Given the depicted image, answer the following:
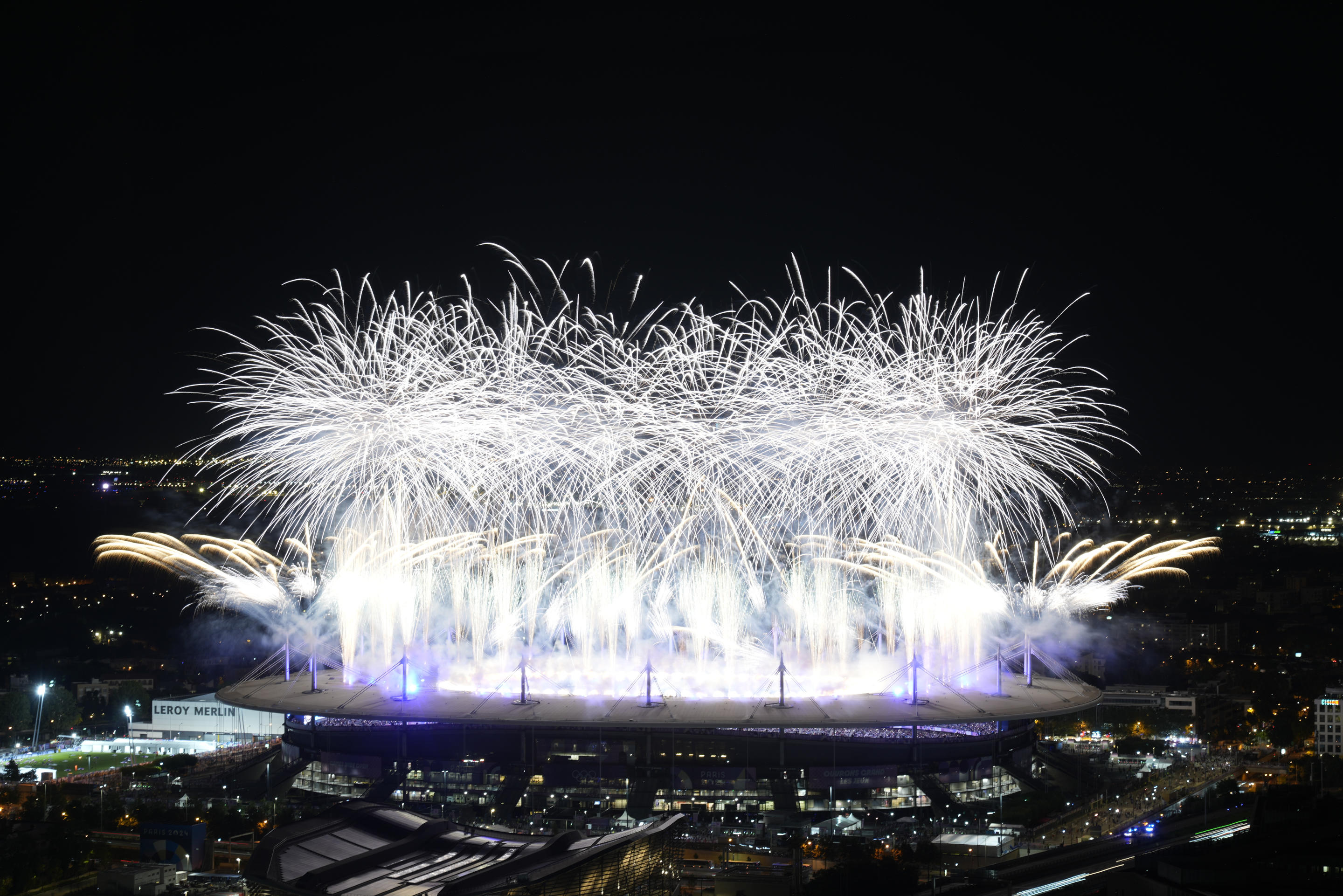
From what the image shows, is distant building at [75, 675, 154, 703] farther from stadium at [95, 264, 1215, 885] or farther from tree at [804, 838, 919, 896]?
tree at [804, 838, 919, 896]

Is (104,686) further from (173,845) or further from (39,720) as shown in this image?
(173,845)

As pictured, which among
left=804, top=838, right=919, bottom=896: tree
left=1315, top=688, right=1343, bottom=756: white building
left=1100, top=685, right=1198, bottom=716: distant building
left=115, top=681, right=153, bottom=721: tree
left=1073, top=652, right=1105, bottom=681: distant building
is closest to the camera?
left=804, top=838, right=919, bottom=896: tree

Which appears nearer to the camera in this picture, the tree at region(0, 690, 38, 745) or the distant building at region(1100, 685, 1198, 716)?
the tree at region(0, 690, 38, 745)

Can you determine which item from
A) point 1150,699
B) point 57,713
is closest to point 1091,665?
point 1150,699

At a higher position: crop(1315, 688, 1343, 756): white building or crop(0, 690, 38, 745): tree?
crop(0, 690, 38, 745): tree

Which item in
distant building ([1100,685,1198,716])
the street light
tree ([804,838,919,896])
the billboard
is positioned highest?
the street light

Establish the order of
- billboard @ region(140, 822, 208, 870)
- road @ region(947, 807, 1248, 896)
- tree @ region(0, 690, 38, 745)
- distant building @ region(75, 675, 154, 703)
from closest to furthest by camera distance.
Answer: road @ region(947, 807, 1248, 896)
billboard @ region(140, 822, 208, 870)
tree @ region(0, 690, 38, 745)
distant building @ region(75, 675, 154, 703)

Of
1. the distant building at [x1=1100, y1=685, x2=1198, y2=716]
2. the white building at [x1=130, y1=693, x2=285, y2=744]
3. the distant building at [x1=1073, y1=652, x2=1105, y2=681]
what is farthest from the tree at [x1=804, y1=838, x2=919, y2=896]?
the distant building at [x1=1073, y1=652, x2=1105, y2=681]

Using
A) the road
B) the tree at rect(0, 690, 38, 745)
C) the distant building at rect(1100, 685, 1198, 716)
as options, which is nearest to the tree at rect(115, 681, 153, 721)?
the tree at rect(0, 690, 38, 745)
